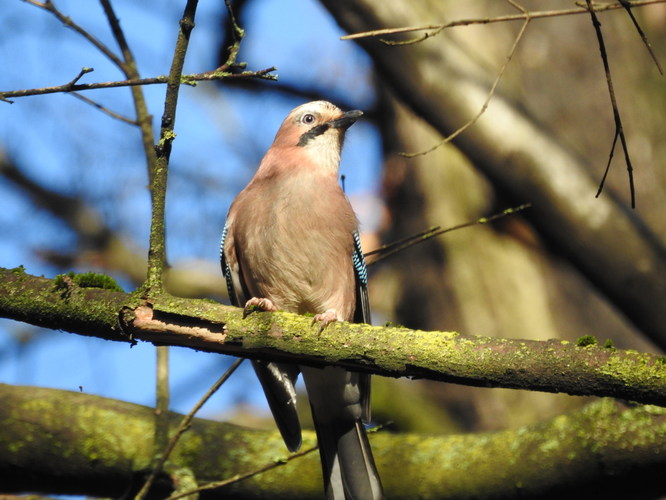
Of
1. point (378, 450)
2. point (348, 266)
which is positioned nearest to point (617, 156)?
point (348, 266)

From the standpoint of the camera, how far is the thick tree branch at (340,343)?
11.4 ft

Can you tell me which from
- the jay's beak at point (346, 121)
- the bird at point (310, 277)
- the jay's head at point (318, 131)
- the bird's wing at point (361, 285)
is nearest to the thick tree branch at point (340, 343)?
the bird at point (310, 277)

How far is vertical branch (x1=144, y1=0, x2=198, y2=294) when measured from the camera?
3887mm

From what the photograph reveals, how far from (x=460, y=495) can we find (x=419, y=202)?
5971 millimetres

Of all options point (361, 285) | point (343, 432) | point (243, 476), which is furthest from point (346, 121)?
point (243, 476)

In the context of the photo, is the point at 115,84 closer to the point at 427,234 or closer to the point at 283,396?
the point at 427,234

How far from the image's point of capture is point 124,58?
6.43m

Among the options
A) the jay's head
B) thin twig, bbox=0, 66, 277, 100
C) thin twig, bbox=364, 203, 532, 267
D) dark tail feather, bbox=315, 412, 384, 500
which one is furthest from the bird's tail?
thin twig, bbox=0, 66, 277, 100

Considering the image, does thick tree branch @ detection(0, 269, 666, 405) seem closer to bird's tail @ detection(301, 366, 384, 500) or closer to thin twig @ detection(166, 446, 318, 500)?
thin twig @ detection(166, 446, 318, 500)

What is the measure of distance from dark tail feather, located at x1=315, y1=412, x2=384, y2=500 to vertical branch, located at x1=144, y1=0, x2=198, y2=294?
194cm

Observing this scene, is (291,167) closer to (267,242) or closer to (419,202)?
(267,242)

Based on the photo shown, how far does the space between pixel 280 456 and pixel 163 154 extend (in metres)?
2.27

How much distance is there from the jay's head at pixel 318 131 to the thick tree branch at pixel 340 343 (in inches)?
99.6

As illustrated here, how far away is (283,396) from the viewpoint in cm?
566
